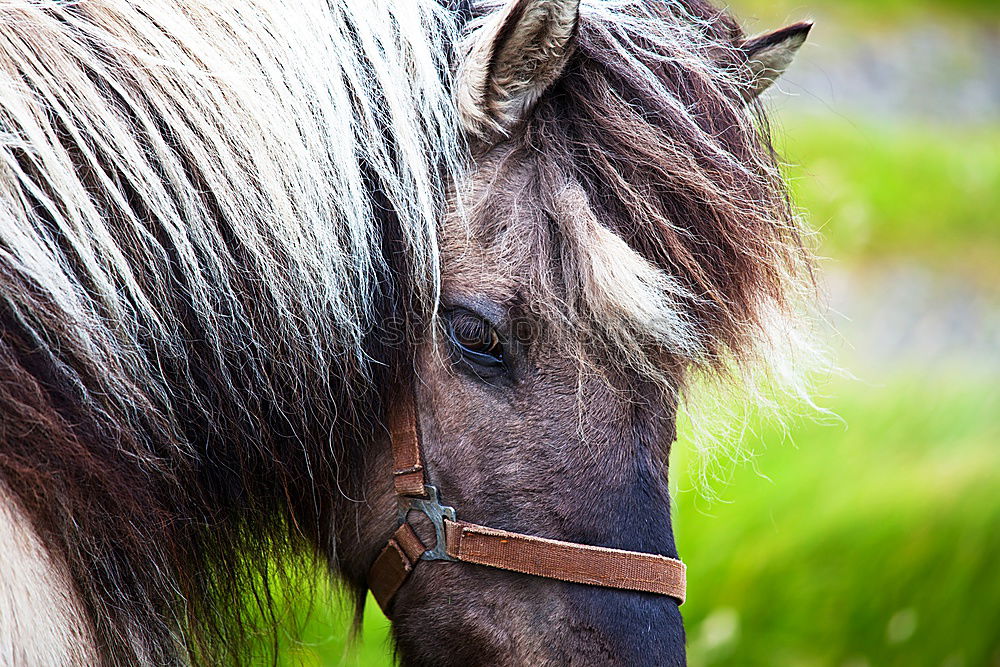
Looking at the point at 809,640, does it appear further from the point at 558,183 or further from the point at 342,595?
the point at 558,183

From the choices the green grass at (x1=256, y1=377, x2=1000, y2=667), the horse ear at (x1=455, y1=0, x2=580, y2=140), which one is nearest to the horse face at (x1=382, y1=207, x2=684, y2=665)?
the horse ear at (x1=455, y1=0, x2=580, y2=140)

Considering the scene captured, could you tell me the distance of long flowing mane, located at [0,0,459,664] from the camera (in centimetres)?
150

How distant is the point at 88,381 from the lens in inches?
60.1

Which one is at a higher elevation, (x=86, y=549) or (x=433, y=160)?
(x=433, y=160)

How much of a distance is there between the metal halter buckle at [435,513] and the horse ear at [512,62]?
0.73 metres

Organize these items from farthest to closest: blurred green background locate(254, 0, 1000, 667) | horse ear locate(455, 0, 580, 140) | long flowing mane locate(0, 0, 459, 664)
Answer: blurred green background locate(254, 0, 1000, 667), horse ear locate(455, 0, 580, 140), long flowing mane locate(0, 0, 459, 664)

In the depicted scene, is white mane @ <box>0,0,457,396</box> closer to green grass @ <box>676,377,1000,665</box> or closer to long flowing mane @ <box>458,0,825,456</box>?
long flowing mane @ <box>458,0,825,456</box>

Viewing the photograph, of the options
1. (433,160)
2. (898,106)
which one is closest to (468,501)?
(433,160)

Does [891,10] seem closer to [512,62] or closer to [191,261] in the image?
[512,62]

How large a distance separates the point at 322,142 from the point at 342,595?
1.08 meters

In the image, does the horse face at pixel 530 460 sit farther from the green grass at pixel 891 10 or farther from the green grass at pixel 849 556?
the green grass at pixel 891 10

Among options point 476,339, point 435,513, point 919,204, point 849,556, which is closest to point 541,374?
point 476,339

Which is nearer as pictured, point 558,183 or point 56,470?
point 56,470

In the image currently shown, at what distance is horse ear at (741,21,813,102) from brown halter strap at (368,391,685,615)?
107cm
